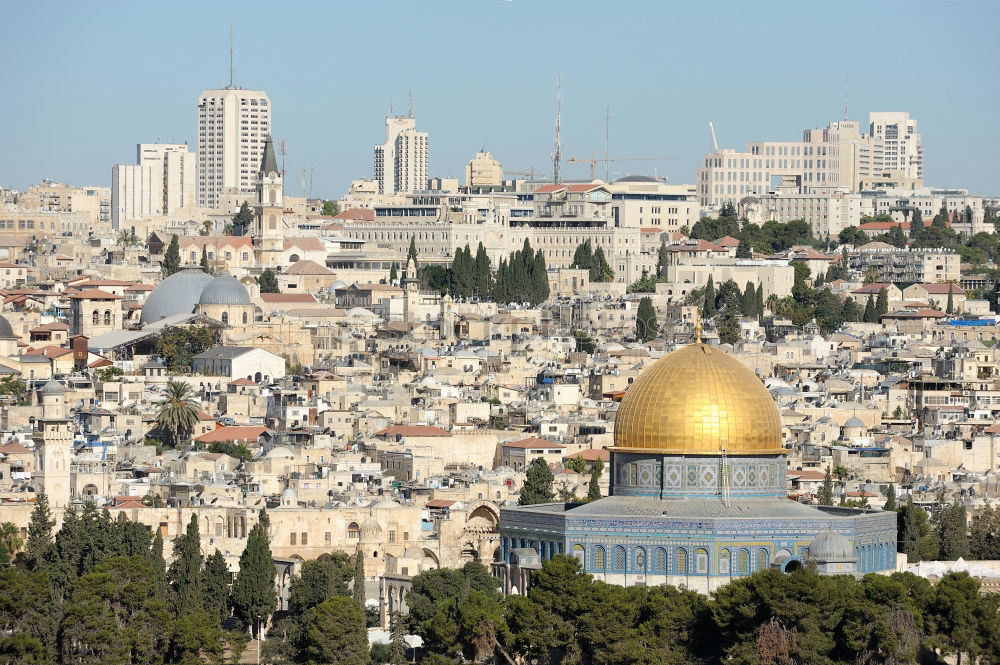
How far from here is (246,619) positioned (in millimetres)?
49500

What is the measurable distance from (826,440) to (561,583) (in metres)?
28.2

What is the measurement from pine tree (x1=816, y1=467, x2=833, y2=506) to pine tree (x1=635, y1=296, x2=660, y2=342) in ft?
112

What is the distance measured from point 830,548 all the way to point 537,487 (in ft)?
41.9

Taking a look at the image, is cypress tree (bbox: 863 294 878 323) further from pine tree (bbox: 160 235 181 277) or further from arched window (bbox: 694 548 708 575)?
arched window (bbox: 694 548 708 575)

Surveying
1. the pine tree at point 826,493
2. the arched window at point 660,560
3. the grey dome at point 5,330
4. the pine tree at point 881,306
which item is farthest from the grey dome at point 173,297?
the arched window at point 660,560

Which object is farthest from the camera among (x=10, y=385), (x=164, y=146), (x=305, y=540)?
(x=164, y=146)

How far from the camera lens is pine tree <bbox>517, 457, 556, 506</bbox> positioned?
5562 cm

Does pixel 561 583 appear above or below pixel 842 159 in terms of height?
below

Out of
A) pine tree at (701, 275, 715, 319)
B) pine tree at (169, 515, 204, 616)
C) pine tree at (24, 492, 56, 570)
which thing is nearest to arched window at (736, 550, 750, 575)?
pine tree at (169, 515, 204, 616)

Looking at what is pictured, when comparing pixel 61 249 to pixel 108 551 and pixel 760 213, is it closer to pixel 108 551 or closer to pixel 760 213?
pixel 760 213

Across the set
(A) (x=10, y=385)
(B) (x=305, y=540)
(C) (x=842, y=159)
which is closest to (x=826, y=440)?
(B) (x=305, y=540)

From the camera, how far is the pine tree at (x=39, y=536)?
50281 mm

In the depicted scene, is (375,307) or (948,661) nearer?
(948,661)

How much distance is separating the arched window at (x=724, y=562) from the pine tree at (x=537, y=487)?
10.6 meters
